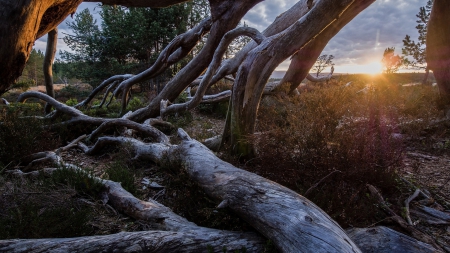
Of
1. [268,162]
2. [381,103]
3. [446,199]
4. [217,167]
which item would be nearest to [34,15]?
[217,167]

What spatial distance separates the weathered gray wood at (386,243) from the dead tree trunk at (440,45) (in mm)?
6083

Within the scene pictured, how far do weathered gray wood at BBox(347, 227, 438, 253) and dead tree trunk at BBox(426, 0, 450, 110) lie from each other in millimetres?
6083

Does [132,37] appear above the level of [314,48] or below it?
above

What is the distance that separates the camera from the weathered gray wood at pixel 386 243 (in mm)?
1844

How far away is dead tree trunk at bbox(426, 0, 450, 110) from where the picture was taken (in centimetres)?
588

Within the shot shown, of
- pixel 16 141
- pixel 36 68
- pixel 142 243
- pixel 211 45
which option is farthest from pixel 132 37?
pixel 36 68

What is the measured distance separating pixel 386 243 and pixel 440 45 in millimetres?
6475

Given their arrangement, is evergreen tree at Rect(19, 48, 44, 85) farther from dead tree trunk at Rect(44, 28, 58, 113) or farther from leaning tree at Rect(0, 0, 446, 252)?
leaning tree at Rect(0, 0, 446, 252)

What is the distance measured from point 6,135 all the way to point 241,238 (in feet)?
15.4

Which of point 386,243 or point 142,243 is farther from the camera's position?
point 386,243

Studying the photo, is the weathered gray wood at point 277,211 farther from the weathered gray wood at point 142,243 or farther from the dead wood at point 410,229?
the dead wood at point 410,229

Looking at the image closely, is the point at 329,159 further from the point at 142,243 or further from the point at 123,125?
the point at 123,125

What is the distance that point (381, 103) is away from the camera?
509cm

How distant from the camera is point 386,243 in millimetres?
1883
